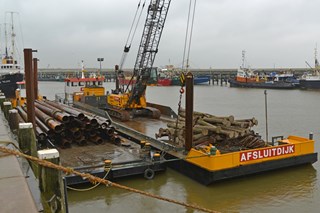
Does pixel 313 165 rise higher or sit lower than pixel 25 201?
lower

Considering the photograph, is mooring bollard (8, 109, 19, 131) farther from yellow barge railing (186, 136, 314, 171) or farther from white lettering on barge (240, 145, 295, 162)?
white lettering on barge (240, 145, 295, 162)

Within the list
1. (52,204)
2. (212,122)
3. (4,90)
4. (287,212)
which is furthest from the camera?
(4,90)

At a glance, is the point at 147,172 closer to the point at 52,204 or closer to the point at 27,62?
the point at 27,62

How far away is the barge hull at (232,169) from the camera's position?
11719 millimetres

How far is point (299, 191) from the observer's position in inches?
473

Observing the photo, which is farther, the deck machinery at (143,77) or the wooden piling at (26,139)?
the deck machinery at (143,77)

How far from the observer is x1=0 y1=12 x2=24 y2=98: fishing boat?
146 feet

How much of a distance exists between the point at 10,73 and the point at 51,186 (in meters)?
45.5

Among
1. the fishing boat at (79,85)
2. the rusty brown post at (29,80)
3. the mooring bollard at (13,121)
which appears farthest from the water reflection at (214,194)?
the fishing boat at (79,85)

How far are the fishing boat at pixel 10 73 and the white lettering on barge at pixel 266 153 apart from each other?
3811 cm

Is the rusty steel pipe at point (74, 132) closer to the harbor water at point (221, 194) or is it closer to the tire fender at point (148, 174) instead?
the harbor water at point (221, 194)

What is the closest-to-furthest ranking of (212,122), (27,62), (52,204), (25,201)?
1. (25,201)
2. (52,204)
3. (27,62)
4. (212,122)

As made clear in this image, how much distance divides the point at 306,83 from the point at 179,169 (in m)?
66.3

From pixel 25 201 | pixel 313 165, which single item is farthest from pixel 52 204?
pixel 313 165
